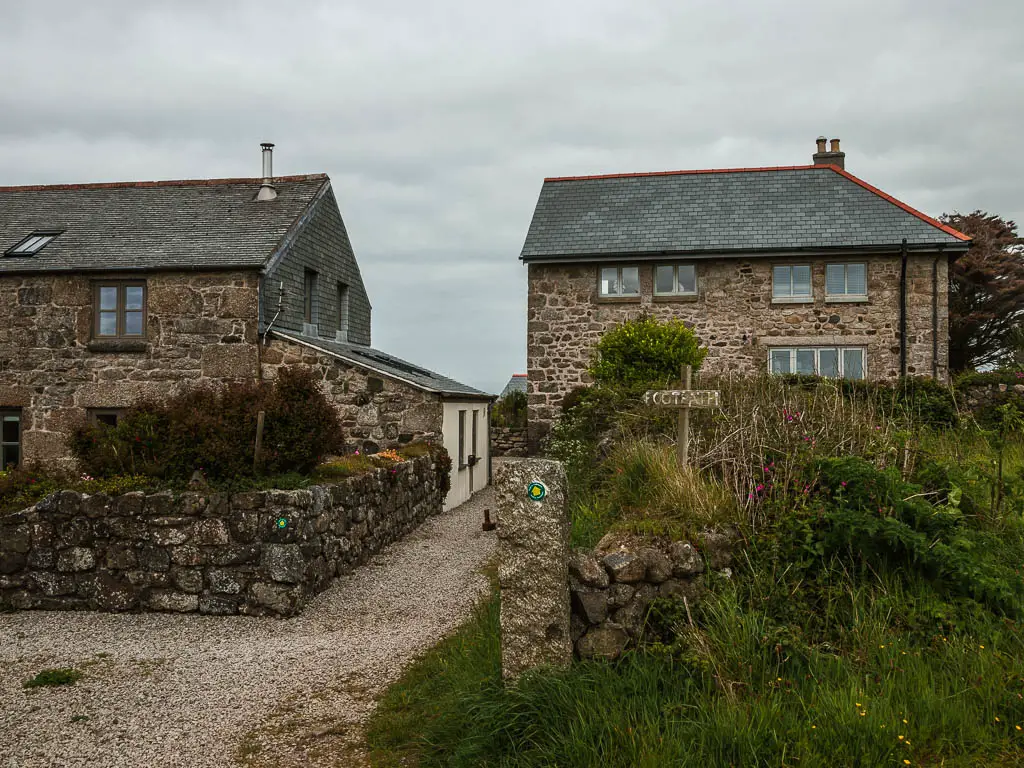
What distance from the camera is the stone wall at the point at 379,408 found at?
14.4m

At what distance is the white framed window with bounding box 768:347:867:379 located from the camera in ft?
58.9

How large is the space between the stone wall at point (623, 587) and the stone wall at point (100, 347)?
39.1 feet

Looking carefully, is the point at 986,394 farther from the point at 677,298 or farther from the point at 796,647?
the point at 796,647

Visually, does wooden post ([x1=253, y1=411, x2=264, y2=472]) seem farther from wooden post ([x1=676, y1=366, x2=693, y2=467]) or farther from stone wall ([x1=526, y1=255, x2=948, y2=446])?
stone wall ([x1=526, y1=255, x2=948, y2=446])

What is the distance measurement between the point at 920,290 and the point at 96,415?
60.2ft

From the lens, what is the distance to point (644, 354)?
588 inches

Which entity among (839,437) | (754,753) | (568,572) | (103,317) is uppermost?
(103,317)

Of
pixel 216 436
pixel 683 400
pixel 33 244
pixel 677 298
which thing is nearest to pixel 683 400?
pixel 683 400

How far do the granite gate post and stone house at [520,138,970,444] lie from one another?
1377 cm

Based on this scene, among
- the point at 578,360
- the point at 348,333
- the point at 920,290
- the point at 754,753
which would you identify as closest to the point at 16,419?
the point at 348,333

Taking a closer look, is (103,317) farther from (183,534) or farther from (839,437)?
(839,437)

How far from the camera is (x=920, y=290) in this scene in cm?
1761

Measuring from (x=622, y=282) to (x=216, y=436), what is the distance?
1263cm

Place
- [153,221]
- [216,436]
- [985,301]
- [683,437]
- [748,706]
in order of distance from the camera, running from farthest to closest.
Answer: [985,301]
[153,221]
[216,436]
[683,437]
[748,706]
